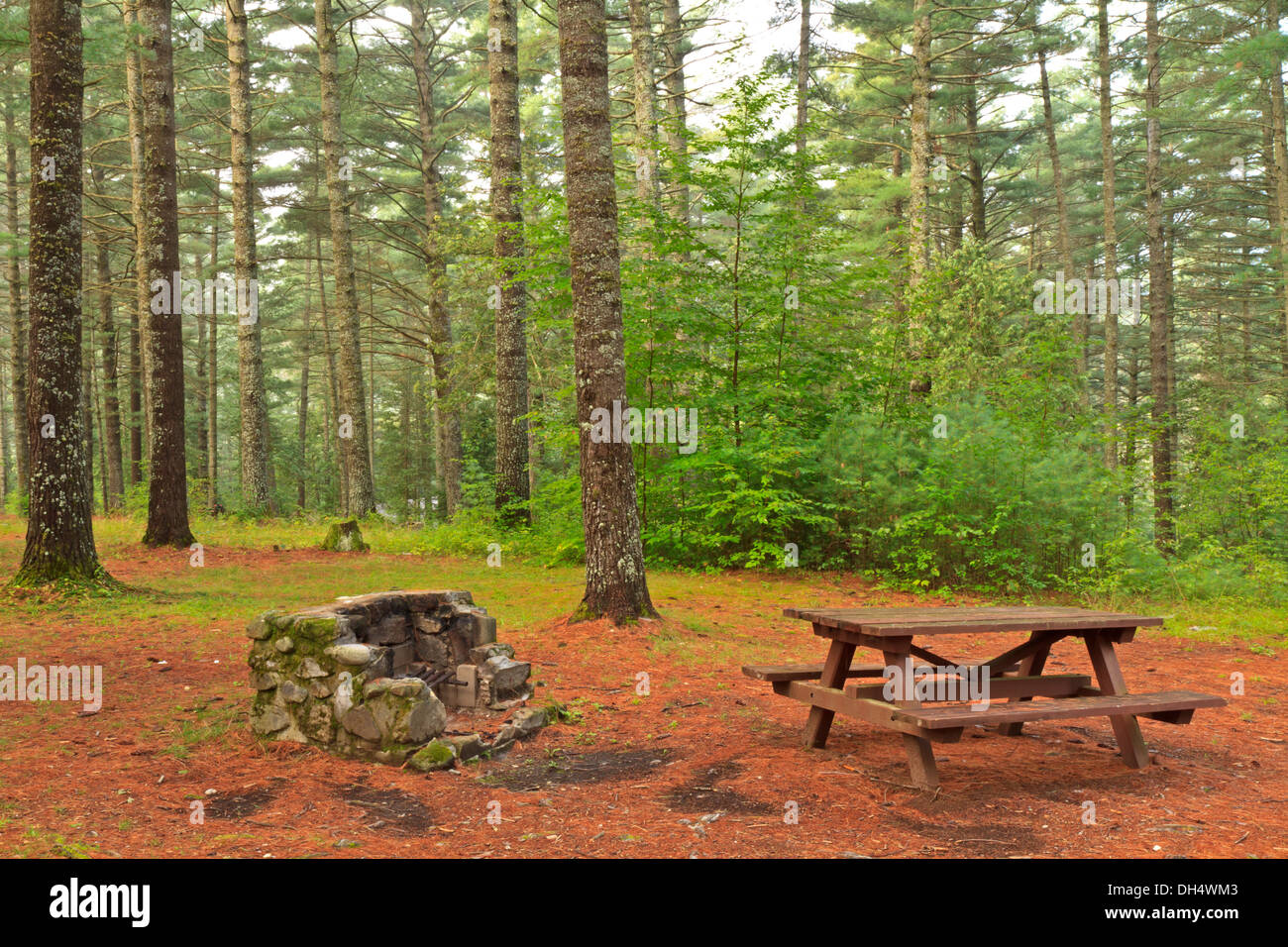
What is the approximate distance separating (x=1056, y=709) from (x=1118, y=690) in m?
1.03

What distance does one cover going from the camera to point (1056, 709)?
4902 millimetres

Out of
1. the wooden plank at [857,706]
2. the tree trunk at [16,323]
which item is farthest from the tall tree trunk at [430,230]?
the wooden plank at [857,706]

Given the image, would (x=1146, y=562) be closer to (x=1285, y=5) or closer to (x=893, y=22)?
(x=1285, y=5)

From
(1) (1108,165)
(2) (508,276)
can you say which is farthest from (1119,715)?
(1) (1108,165)

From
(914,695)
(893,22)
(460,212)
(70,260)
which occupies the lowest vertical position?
(914,695)

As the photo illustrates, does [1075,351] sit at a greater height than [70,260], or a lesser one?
lesser

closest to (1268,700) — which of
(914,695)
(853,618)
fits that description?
(914,695)

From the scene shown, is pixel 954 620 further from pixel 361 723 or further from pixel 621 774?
pixel 361 723

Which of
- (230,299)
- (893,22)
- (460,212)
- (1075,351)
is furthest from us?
(230,299)

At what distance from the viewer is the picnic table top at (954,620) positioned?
495cm

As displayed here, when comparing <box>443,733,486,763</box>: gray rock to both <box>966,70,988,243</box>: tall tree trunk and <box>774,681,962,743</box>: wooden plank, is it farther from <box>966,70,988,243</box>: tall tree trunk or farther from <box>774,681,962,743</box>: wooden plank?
<box>966,70,988,243</box>: tall tree trunk

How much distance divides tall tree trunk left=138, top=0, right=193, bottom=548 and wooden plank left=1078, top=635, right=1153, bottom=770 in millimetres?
12830

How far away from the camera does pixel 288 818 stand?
4.38 metres

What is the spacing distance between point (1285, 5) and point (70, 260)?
23285mm
